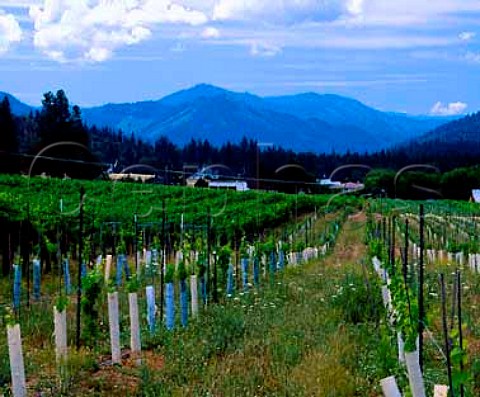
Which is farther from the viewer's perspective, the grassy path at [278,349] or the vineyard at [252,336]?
the grassy path at [278,349]

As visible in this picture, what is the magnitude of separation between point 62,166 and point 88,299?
4150cm

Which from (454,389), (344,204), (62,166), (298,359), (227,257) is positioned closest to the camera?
(454,389)

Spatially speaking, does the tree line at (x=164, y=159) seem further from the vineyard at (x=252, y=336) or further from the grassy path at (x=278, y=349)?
the grassy path at (x=278, y=349)

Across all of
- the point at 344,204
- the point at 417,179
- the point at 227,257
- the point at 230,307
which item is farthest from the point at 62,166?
the point at 230,307

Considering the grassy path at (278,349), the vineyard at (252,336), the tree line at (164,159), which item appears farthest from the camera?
the tree line at (164,159)

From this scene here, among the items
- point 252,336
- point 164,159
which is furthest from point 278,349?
point 164,159

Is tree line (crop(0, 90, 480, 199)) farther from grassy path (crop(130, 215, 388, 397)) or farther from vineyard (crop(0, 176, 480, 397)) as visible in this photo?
grassy path (crop(130, 215, 388, 397))

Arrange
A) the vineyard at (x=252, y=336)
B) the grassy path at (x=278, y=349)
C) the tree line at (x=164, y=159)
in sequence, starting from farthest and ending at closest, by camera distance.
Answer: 1. the tree line at (x=164, y=159)
2. the grassy path at (x=278, y=349)
3. the vineyard at (x=252, y=336)

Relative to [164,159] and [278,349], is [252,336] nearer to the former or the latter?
[278,349]

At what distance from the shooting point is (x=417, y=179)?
5400 centimetres

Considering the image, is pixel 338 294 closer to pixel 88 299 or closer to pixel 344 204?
pixel 88 299

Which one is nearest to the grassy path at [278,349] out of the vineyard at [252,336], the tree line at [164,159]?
the vineyard at [252,336]

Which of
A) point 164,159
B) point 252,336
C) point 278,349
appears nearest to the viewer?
point 278,349

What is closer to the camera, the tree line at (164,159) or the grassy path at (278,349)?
the grassy path at (278,349)
